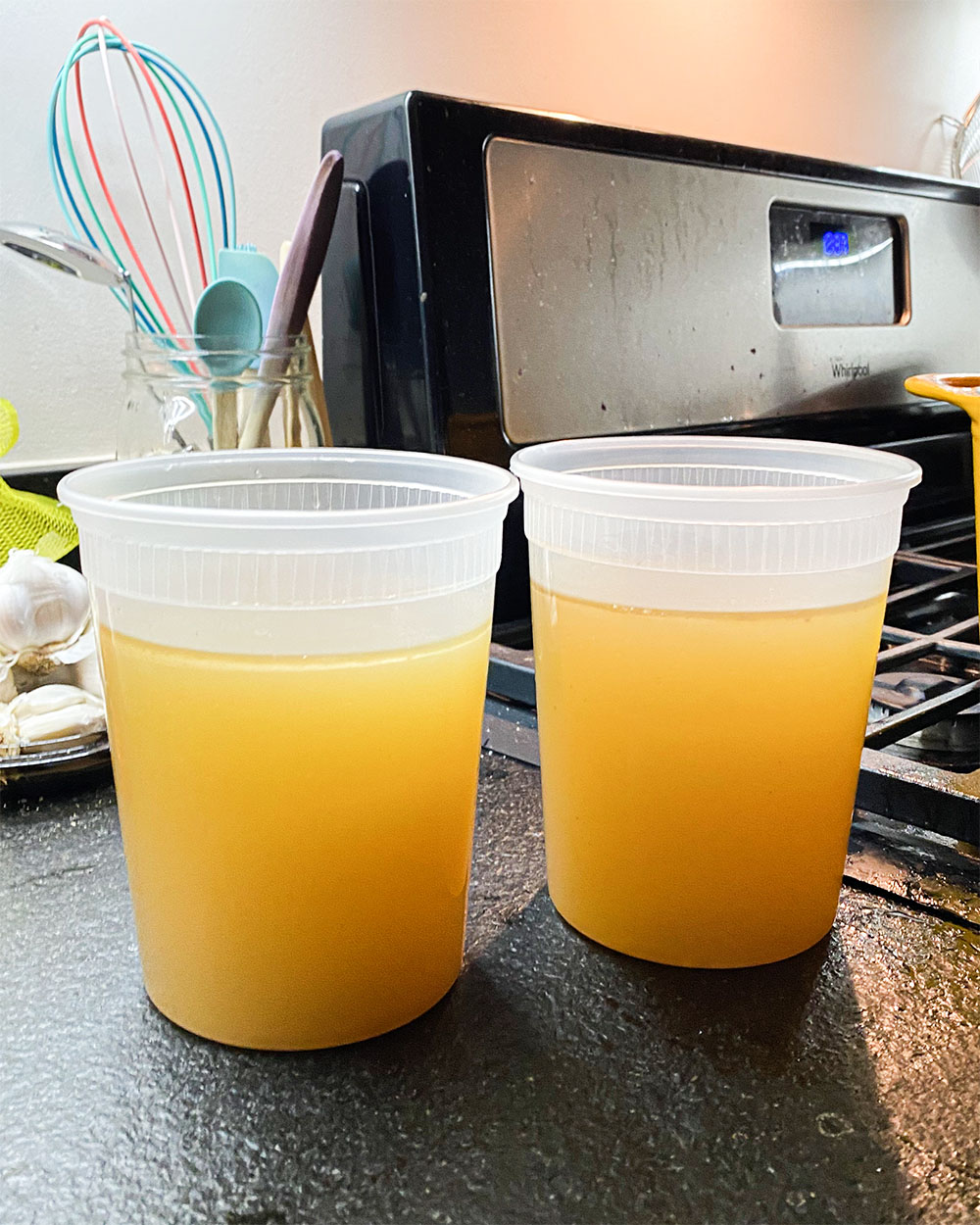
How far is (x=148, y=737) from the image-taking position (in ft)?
1.08

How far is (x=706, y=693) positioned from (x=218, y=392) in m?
0.38

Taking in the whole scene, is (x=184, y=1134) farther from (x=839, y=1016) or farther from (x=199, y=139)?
(x=199, y=139)

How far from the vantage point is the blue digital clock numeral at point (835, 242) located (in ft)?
2.97

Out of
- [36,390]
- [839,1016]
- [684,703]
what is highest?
[36,390]

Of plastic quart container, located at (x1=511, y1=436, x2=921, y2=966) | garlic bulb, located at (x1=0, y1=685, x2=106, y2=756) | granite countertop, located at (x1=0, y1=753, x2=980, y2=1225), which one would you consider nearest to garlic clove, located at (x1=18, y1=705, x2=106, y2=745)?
garlic bulb, located at (x1=0, y1=685, x2=106, y2=756)

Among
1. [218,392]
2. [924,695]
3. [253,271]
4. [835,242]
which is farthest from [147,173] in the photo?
[924,695]

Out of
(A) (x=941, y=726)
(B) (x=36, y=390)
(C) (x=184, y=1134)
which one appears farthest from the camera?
(B) (x=36, y=390)

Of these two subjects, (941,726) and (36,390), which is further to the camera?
(36,390)

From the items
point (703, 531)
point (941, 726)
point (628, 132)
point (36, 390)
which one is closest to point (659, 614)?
point (703, 531)

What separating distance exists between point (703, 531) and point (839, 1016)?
0.17 m

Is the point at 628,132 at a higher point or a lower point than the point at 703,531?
higher

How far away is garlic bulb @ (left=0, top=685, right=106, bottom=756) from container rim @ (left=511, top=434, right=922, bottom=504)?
266 millimetres

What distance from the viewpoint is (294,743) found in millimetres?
312

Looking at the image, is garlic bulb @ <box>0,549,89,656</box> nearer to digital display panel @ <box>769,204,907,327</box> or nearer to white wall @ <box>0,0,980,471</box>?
white wall @ <box>0,0,980,471</box>
